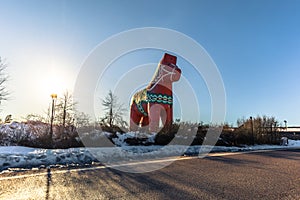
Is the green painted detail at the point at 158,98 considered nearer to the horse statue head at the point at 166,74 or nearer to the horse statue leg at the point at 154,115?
the horse statue leg at the point at 154,115

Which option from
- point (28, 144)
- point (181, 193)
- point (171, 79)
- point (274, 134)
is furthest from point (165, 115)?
point (274, 134)

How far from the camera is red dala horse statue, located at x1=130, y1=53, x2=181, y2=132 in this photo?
14.2 m

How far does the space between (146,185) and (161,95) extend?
11050mm

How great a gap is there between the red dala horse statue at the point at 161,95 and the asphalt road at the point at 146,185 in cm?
920

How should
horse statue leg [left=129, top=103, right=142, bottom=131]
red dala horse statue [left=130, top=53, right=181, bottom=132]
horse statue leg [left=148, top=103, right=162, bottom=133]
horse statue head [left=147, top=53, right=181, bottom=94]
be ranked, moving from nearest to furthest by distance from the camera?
1. horse statue leg [left=148, top=103, right=162, bottom=133]
2. red dala horse statue [left=130, top=53, right=181, bottom=132]
3. horse statue head [left=147, top=53, right=181, bottom=94]
4. horse statue leg [left=129, top=103, right=142, bottom=131]

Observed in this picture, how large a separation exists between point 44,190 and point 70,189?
40 cm

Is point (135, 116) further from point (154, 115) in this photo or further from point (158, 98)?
point (158, 98)

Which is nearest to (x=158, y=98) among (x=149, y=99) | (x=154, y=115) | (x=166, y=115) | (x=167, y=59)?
(x=149, y=99)

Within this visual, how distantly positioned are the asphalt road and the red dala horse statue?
920 centimetres

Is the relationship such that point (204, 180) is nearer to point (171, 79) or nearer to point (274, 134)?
point (171, 79)

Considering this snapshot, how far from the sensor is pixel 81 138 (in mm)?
10812

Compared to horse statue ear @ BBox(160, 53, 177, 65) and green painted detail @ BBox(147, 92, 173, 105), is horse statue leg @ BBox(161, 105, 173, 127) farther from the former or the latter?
horse statue ear @ BBox(160, 53, 177, 65)

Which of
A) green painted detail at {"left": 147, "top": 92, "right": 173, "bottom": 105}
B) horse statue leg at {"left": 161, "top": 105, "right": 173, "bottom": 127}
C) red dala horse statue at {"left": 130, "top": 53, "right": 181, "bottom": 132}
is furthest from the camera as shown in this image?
horse statue leg at {"left": 161, "top": 105, "right": 173, "bottom": 127}

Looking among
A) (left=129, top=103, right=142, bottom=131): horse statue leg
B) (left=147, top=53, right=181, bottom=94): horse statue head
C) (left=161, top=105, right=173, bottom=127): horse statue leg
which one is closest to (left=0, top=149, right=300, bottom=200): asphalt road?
(left=161, top=105, right=173, bottom=127): horse statue leg
